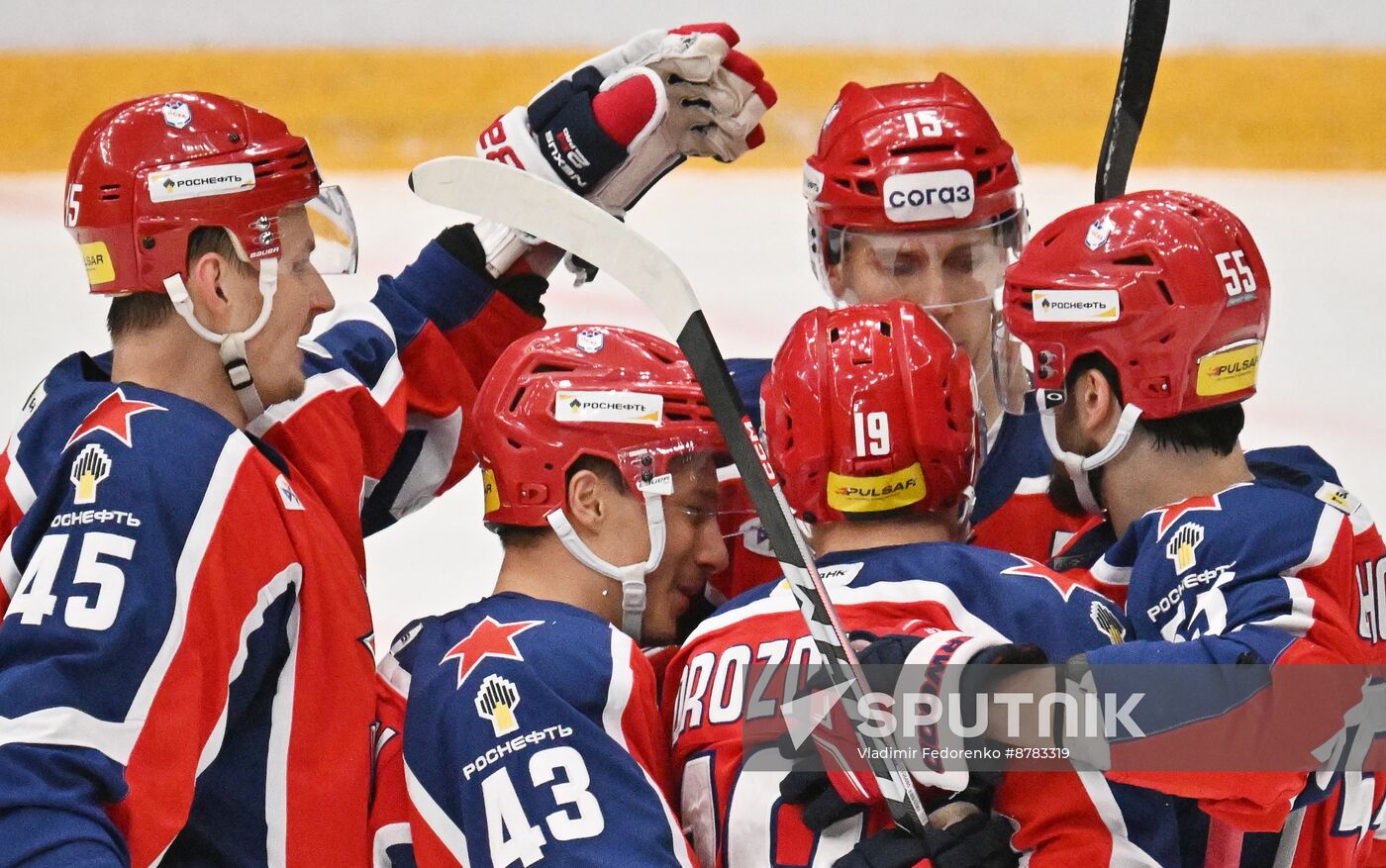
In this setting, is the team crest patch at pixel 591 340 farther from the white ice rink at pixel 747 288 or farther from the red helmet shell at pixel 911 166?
the white ice rink at pixel 747 288

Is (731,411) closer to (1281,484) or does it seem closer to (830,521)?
(830,521)

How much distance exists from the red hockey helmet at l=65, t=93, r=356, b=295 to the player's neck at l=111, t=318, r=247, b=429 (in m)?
0.06

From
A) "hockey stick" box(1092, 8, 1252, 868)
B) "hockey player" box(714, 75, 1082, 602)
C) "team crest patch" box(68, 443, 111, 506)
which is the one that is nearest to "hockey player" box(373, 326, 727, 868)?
"hockey player" box(714, 75, 1082, 602)

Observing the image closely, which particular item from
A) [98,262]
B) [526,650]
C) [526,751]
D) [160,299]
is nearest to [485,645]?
[526,650]

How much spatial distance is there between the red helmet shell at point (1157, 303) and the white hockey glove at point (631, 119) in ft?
2.62

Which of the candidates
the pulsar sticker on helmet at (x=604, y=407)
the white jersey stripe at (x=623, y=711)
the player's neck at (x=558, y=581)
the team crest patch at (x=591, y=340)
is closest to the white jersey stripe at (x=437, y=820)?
the white jersey stripe at (x=623, y=711)

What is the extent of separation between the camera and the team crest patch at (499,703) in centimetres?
225

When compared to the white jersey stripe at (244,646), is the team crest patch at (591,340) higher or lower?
higher

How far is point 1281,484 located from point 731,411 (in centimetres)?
74

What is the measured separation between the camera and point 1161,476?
2445 millimetres

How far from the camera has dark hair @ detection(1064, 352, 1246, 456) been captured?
2.42m

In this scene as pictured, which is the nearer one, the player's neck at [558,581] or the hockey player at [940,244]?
the player's neck at [558,581]

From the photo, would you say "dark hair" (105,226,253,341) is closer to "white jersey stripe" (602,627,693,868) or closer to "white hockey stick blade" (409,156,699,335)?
"white hockey stick blade" (409,156,699,335)

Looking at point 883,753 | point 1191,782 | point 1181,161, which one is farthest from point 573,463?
point 1181,161
